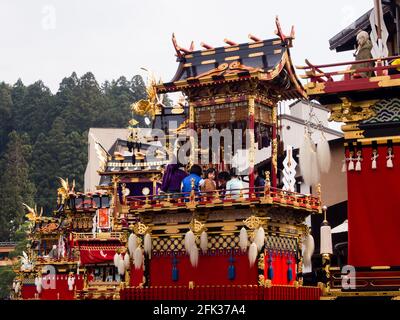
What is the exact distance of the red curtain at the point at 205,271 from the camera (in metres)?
44.0

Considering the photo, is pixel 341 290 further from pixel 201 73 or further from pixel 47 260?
pixel 47 260

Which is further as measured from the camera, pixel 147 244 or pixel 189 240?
pixel 147 244

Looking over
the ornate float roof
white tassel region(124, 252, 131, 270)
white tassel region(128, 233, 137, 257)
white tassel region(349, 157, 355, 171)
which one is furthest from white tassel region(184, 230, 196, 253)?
white tassel region(349, 157, 355, 171)

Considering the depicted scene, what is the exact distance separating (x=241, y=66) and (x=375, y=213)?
18.1m

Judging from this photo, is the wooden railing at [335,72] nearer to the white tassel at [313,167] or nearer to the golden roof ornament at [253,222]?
the white tassel at [313,167]

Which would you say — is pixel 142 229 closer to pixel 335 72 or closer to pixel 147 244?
pixel 147 244

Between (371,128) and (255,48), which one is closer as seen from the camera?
(371,128)

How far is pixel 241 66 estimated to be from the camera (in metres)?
46.0

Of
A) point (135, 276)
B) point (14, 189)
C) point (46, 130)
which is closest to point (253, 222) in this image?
point (135, 276)

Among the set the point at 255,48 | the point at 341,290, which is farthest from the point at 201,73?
the point at 341,290

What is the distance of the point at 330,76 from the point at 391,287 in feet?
22.6

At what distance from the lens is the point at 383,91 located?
29.3m

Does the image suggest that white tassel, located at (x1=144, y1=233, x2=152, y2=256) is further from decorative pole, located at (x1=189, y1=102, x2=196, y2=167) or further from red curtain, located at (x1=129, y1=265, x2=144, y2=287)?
red curtain, located at (x1=129, y1=265, x2=144, y2=287)

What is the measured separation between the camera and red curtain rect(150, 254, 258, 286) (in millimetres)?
Result: 44031
